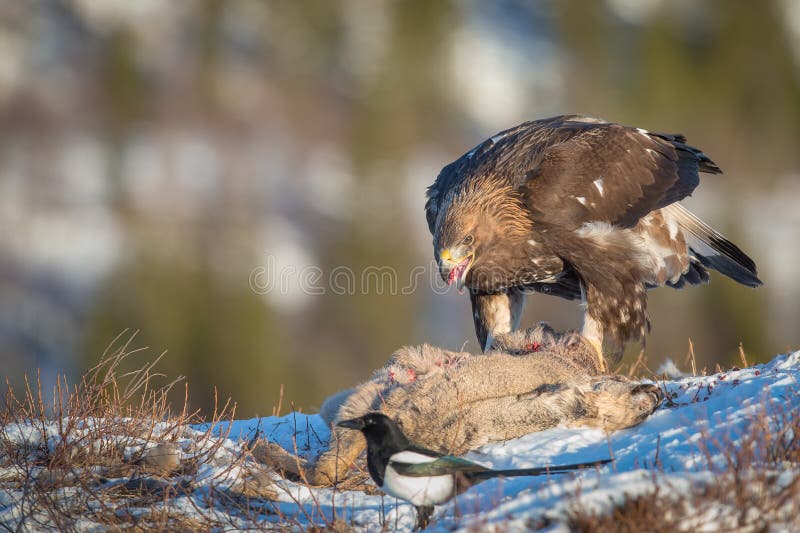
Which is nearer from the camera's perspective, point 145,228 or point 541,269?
point 541,269

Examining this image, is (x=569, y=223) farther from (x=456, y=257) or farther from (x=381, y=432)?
(x=381, y=432)

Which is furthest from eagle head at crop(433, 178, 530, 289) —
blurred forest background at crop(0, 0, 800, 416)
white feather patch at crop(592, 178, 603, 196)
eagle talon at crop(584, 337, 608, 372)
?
blurred forest background at crop(0, 0, 800, 416)

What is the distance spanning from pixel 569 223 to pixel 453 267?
95cm

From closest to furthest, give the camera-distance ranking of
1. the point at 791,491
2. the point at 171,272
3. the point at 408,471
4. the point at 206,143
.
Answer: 1. the point at 791,491
2. the point at 408,471
3. the point at 171,272
4. the point at 206,143

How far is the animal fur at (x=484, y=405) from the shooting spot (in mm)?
4785


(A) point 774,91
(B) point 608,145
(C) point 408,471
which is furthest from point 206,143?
(C) point 408,471

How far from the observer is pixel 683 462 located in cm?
405

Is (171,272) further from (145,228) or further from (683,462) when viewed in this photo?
(683,462)

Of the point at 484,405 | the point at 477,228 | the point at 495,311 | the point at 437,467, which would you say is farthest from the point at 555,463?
the point at 495,311

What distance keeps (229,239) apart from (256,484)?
31.2m

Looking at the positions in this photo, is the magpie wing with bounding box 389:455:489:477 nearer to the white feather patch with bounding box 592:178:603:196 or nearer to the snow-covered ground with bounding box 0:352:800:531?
the snow-covered ground with bounding box 0:352:800:531

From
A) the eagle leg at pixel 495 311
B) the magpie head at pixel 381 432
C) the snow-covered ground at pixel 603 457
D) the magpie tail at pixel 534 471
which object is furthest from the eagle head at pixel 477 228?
the magpie tail at pixel 534 471

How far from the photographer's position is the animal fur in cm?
479

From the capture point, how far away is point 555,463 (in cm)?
451
